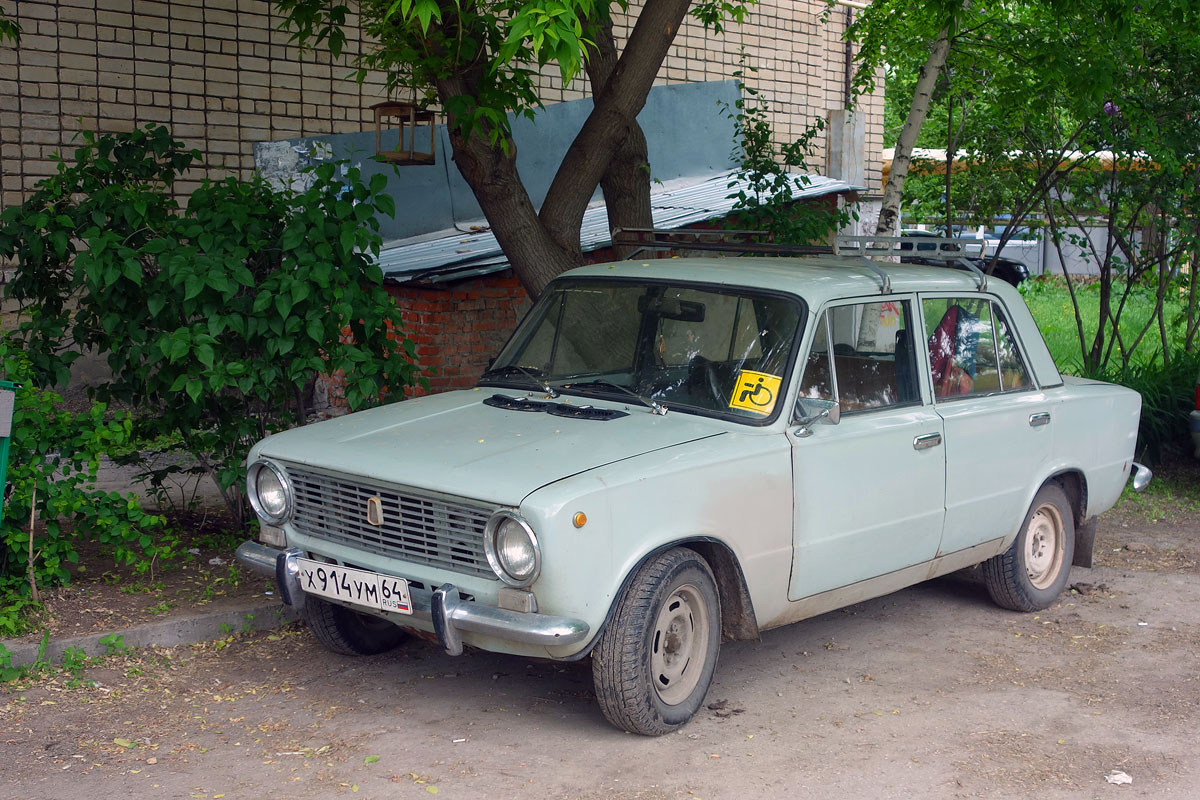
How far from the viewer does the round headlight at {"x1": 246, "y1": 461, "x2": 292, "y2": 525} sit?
4527mm

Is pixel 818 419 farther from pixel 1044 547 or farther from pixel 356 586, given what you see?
pixel 1044 547

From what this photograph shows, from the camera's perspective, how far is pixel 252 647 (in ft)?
17.0

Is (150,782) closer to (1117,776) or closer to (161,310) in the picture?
(161,310)

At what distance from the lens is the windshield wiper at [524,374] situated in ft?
16.3

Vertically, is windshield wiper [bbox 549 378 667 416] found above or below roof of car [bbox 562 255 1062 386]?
below

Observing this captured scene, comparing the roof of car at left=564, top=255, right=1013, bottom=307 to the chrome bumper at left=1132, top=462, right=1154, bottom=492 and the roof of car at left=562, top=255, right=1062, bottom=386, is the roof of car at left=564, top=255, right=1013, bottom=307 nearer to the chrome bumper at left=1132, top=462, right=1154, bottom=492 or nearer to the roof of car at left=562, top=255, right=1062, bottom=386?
the roof of car at left=562, top=255, right=1062, bottom=386

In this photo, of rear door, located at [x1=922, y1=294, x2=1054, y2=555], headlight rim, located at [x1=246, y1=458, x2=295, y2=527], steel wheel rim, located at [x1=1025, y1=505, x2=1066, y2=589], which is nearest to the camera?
headlight rim, located at [x1=246, y1=458, x2=295, y2=527]

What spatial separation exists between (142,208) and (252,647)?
211 cm

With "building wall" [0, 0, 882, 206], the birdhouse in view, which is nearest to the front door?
the birdhouse

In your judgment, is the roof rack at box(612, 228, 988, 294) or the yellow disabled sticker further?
the roof rack at box(612, 228, 988, 294)

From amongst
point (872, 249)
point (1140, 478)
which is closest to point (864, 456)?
point (872, 249)

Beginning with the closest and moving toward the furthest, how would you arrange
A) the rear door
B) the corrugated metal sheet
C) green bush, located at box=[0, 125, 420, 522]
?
the rear door, green bush, located at box=[0, 125, 420, 522], the corrugated metal sheet

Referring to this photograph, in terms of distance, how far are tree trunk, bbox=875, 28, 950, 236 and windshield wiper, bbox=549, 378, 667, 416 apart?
4446 millimetres

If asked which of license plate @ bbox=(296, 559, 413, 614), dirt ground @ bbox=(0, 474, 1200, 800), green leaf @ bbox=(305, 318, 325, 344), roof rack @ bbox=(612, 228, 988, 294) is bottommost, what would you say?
dirt ground @ bbox=(0, 474, 1200, 800)
